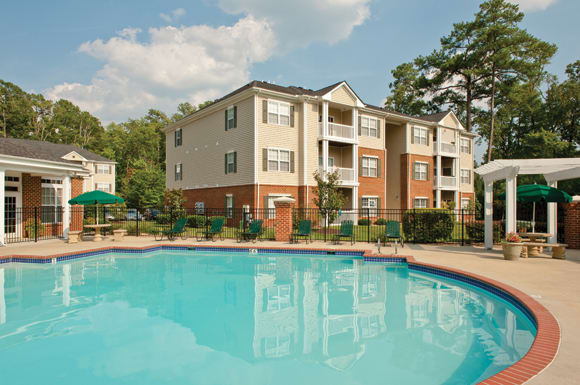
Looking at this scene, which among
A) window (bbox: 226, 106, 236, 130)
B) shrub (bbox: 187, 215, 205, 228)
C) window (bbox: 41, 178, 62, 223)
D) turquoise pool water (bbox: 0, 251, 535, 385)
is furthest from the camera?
window (bbox: 226, 106, 236, 130)

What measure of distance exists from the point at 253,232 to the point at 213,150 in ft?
36.1

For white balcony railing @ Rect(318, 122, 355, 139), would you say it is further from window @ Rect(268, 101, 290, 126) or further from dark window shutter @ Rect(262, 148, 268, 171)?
dark window shutter @ Rect(262, 148, 268, 171)

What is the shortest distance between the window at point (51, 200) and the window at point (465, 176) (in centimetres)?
3397

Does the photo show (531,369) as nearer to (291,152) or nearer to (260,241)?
(260,241)

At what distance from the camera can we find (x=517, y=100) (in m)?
35.6

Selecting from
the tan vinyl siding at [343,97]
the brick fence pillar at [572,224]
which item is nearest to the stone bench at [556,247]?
the brick fence pillar at [572,224]

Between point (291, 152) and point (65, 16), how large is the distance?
1390 centimetres

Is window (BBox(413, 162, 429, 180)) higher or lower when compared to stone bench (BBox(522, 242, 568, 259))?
higher

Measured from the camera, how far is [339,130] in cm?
2406

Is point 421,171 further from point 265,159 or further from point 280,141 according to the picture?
point 265,159

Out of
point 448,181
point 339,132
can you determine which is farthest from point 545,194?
point 448,181

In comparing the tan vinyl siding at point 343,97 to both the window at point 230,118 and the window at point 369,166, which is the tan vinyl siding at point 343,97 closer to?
the window at point 369,166

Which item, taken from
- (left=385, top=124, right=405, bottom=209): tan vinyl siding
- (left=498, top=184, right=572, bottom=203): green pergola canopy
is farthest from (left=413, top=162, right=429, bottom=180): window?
(left=498, top=184, right=572, bottom=203): green pergola canopy

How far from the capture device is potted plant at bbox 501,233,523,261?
10.7 m
